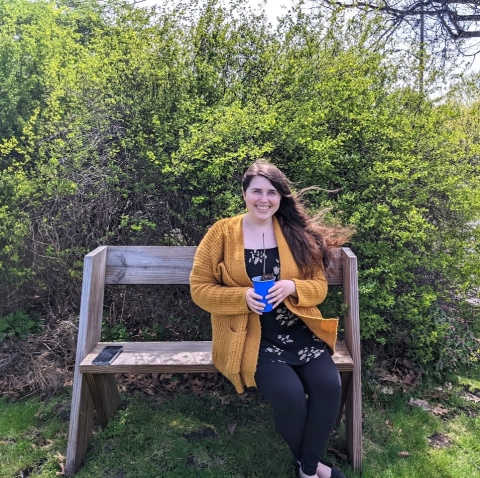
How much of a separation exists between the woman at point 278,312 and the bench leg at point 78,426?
2.52ft

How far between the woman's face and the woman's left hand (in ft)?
1.25

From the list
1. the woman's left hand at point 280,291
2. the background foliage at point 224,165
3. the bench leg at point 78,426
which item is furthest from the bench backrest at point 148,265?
the woman's left hand at point 280,291

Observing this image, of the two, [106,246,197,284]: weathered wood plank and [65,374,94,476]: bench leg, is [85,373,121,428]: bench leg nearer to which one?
[65,374,94,476]: bench leg

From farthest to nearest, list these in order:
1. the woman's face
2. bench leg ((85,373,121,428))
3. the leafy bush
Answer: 1. the leafy bush
2. bench leg ((85,373,121,428))
3. the woman's face

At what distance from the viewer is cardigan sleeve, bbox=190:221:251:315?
2264 mm

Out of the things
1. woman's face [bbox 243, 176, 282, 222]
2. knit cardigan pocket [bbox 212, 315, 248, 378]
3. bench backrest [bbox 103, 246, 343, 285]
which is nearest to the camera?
knit cardigan pocket [bbox 212, 315, 248, 378]

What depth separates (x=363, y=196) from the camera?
3041 millimetres

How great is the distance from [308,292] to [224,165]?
3.71 feet

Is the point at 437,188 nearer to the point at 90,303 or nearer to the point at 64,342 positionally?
the point at 90,303

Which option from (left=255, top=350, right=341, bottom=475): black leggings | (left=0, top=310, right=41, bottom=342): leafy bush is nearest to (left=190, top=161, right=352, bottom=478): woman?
(left=255, top=350, right=341, bottom=475): black leggings

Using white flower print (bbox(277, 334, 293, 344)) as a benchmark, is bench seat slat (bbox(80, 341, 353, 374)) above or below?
below

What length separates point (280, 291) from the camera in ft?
7.30

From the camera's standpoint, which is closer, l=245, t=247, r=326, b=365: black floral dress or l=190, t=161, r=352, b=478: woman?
l=190, t=161, r=352, b=478: woman

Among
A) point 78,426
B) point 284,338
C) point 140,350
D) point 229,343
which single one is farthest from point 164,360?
point 284,338
